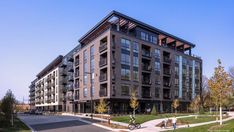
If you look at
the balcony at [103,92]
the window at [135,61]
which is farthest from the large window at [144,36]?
the balcony at [103,92]

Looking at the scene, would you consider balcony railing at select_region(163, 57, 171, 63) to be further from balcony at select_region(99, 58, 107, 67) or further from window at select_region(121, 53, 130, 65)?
balcony at select_region(99, 58, 107, 67)

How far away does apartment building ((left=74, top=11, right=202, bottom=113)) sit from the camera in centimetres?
5350

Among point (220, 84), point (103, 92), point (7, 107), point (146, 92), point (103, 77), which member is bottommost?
point (7, 107)

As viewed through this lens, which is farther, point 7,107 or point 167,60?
point 167,60

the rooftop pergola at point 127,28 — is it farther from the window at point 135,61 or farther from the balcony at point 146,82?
the balcony at point 146,82

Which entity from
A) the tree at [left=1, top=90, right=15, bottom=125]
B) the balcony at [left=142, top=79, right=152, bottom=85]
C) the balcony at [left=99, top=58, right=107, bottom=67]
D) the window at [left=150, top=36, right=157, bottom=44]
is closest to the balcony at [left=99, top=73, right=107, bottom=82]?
the balcony at [left=99, top=58, right=107, bottom=67]

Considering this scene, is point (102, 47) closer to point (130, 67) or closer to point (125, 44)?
point (125, 44)

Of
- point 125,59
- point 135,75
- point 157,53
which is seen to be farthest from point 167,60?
point 125,59

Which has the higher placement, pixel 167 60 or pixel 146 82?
pixel 167 60

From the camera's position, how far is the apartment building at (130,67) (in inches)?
2106

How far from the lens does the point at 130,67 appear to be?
56469mm

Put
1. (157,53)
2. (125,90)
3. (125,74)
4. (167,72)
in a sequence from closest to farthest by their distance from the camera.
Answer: (125,90) → (125,74) → (157,53) → (167,72)

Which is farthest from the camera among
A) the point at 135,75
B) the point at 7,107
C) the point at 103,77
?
the point at 135,75

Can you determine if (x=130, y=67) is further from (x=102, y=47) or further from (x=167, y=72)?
(x=167, y=72)
